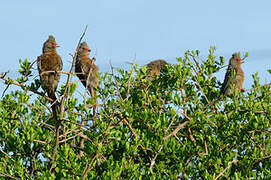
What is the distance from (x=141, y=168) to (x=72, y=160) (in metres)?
1.10

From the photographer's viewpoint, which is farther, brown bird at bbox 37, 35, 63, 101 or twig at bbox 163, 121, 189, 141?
brown bird at bbox 37, 35, 63, 101

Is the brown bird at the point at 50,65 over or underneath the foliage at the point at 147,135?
over

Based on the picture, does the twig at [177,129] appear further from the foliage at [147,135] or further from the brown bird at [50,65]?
the brown bird at [50,65]

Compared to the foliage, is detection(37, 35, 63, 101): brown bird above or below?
above

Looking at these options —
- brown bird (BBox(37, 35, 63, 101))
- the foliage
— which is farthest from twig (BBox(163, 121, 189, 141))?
brown bird (BBox(37, 35, 63, 101))

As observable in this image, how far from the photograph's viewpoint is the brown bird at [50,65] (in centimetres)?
744

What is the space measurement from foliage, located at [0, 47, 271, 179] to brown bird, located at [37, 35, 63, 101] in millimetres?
355

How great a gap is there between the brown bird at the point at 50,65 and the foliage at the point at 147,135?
355 millimetres

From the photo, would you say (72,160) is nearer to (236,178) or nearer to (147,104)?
(147,104)

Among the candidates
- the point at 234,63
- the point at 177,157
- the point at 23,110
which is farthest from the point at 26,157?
the point at 234,63

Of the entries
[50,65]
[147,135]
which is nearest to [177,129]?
[147,135]

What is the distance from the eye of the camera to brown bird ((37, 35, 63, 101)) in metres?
7.44

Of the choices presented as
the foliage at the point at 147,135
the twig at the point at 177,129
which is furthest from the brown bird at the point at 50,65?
the twig at the point at 177,129

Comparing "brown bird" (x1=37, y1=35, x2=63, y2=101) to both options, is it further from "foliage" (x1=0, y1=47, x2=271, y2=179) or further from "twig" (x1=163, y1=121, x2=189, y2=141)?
"twig" (x1=163, y1=121, x2=189, y2=141)
